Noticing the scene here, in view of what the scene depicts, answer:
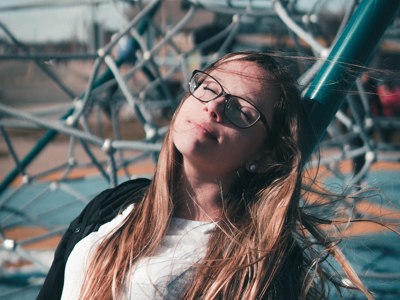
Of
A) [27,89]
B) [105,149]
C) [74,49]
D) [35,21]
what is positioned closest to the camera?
[105,149]

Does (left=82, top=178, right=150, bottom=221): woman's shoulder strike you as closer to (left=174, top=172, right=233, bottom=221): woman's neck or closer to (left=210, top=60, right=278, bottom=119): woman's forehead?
(left=174, top=172, right=233, bottom=221): woman's neck

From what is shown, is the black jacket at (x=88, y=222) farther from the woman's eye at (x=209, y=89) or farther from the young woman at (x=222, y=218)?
the woman's eye at (x=209, y=89)

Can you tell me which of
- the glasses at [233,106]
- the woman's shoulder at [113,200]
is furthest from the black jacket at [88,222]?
the glasses at [233,106]

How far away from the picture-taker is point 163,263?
93cm

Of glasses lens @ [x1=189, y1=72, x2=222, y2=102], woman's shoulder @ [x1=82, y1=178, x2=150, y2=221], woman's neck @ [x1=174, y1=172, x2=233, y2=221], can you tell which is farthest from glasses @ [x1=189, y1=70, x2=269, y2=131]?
woman's shoulder @ [x1=82, y1=178, x2=150, y2=221]

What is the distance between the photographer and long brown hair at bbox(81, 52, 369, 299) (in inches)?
35.3

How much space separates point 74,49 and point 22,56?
315cm

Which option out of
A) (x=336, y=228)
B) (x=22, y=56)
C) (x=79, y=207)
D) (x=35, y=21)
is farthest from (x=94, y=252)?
(x=79, y=207)

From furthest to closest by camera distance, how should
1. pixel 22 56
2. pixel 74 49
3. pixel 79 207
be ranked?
pixel 74 49 → pixel 79 207 → pixel 22 56

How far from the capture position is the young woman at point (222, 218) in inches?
35.6

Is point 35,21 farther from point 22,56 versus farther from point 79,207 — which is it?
point 79,207

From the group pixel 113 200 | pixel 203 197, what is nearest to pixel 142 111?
pixel 113 200

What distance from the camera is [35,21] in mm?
2664

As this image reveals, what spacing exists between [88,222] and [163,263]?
0.20 meters
